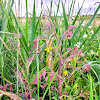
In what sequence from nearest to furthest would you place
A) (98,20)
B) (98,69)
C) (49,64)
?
1. (49,64)
2. (98,69)
3. (98,20)

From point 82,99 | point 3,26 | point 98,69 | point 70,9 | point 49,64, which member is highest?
point 70,9

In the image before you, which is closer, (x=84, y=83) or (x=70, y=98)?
(x=70, y=98)

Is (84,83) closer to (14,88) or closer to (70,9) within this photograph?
(14,88)

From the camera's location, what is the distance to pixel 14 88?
653 millimetres

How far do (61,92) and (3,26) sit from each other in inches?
18.3

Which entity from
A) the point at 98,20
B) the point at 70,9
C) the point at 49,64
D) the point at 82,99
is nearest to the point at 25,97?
the point at 49,64

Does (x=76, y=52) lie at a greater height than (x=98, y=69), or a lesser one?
greater

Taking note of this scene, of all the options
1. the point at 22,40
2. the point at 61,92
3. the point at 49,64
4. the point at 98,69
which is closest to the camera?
the point at 49,64

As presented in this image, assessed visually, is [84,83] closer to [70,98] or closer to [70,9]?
[70,98]

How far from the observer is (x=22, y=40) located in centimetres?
74

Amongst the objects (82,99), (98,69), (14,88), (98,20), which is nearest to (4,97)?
(14,88)

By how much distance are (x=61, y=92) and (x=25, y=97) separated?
0.19 m

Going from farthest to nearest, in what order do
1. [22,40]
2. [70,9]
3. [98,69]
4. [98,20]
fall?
[98,20], [70,9], [98,69], [22,40]

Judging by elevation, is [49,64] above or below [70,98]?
above
